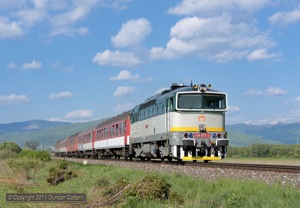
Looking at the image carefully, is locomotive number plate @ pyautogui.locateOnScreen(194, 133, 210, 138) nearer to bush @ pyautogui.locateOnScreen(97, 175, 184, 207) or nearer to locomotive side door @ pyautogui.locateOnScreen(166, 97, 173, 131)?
locomotive side door @ pyautogui.locateOnScreen(166, 97, 173, 131)

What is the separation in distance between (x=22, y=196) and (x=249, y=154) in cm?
6969

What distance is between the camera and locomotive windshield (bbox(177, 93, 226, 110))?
79.3 ft

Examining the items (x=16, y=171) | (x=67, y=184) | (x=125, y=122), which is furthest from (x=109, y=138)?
(x=67, y=184)

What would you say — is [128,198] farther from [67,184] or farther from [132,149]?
[132,149]

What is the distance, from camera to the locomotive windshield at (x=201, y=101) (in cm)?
2416

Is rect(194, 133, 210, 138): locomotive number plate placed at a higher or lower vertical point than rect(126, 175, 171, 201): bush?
higher

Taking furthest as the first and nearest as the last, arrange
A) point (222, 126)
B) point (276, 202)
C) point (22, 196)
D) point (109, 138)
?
point (109, 138)
point (222, 126)
point (22, 196)
point (276, 202)

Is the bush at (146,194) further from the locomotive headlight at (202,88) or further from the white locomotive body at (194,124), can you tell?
the locomotive headlight at (202,88)

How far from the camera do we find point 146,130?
1181 inches

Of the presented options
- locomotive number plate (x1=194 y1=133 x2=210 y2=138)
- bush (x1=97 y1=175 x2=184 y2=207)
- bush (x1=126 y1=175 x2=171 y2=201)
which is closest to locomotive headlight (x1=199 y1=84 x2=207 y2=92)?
locomotive number plate (x1=194 y1=133 x2=210 y2=138)

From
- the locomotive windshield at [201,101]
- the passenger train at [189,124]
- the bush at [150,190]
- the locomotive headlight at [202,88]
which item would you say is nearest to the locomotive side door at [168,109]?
the passenger train at [189,124]

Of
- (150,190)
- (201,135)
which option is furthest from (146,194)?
(201,135)

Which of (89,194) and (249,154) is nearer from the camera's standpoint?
(89,194)

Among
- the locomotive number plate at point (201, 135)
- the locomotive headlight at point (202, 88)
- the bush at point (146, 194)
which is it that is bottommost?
the bush at point (146, 194)
